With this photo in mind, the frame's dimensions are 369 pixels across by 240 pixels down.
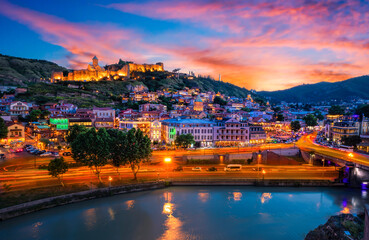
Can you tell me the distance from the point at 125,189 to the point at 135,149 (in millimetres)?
3132

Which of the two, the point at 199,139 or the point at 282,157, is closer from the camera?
the point at 282,157

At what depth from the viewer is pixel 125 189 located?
17.1 metres

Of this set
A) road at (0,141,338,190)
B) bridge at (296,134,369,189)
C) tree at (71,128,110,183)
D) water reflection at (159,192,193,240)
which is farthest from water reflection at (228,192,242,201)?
tree at (71,128,110,183)

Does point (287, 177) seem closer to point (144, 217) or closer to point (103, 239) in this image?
point (144, 217)

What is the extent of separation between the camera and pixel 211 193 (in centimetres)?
1766

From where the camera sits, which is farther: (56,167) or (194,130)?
(194,130)

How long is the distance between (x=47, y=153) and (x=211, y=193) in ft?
57.0

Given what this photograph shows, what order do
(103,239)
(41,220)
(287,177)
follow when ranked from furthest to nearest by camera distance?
1. (287,177)
2. (41,220)
3. (103,239)

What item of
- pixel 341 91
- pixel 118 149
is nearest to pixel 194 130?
pixel 118 149

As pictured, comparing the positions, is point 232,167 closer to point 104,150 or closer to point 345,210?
point 345,210

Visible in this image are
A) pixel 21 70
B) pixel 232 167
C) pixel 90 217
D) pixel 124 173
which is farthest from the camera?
pixel 21 70

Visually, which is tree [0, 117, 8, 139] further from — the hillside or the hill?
the hillside

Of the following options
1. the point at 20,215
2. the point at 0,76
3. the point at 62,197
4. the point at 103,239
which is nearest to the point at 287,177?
the point at 103,239

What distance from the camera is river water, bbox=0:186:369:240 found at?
12.2 metres
